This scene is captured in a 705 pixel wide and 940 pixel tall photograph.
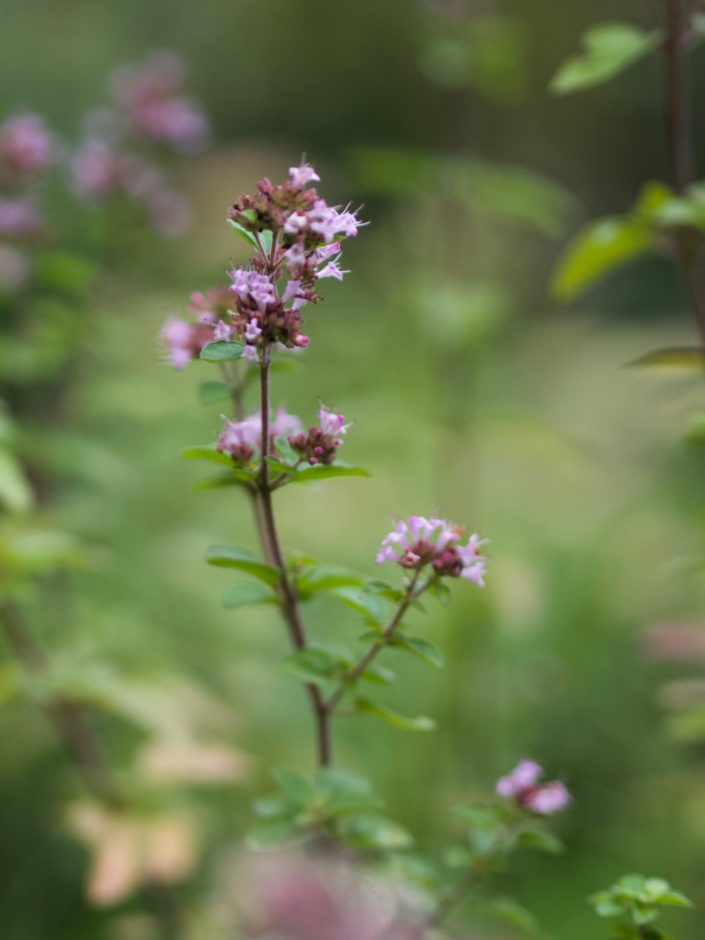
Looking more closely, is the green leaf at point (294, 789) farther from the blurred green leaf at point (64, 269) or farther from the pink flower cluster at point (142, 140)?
the pink flower cluster at point (142, 140)

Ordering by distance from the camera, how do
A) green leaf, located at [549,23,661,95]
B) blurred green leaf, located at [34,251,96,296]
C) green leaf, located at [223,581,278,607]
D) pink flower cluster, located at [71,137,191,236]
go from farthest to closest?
pink flower cluster, located at [71,137,191,236]
blurred green leaf, located at [34,251,96,296]
green leaf, located at [549,23,661,95]
green leaf, located at [223,581,278,607]

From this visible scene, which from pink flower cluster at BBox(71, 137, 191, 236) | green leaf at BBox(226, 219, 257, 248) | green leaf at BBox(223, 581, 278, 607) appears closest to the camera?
green leaf at BBox(226, 219, 257, 248)

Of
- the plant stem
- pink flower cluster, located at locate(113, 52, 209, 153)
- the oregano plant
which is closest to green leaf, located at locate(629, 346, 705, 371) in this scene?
the plant stem

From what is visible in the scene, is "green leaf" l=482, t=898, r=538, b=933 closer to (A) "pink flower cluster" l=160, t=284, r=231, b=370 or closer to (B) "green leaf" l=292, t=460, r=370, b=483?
(B) "green leaf" l=292, t=460, r=370, b=483

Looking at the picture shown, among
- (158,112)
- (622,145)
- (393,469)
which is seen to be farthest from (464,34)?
(622,145)

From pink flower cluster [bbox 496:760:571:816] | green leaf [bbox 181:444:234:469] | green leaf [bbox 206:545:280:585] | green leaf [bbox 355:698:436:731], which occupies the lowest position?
pink flower cluster [bbox 496:760:571:816]

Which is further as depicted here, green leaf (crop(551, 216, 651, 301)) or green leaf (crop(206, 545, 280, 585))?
green leaf (crop(551, 216, 651, 301))

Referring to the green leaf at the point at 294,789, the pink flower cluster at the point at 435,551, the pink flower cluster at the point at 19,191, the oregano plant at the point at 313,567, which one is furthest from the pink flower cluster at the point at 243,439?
the pink flower cluster at the point at 19,191

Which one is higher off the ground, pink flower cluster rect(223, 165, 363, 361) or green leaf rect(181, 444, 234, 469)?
pink flower cluster rect(223, 165, 363, 361)

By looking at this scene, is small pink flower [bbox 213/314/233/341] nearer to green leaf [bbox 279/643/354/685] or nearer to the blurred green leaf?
green leaf [bbox 279/643/354/685]
